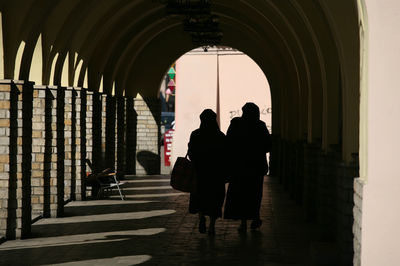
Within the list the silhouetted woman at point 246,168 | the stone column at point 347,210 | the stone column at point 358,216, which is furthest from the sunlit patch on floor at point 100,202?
the stone column at point 358,216

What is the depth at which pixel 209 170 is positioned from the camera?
11.7 m

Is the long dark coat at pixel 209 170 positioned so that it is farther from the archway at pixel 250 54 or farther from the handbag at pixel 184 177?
the archway at pixel 250 54

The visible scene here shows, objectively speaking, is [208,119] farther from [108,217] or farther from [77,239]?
[108,217]

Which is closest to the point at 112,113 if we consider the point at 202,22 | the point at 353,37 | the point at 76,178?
the point at 202,22

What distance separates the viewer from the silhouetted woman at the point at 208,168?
459 inches

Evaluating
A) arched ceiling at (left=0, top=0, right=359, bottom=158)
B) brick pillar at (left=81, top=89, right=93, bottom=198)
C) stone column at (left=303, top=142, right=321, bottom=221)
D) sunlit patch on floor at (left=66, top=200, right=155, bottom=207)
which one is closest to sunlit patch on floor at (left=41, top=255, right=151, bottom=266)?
arched ceiling at (left=0, top=0, right=359, bottom=158)

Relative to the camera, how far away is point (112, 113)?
21.2 metres

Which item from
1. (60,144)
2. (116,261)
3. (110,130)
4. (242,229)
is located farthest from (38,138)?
(110,130)

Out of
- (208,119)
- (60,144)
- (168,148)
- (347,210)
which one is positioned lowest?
(347,210)

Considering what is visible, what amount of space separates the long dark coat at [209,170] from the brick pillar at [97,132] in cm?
594

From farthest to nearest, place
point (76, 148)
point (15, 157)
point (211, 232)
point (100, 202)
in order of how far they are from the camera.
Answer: point (100, 202) → point (76, 148) → point (211, 232) → point (15, 157)

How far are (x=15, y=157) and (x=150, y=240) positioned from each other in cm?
200

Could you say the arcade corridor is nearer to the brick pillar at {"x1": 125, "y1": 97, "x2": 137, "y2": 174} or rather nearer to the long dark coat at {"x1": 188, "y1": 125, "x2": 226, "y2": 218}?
the long dark coat at {"x1": 188, "y1": 125, "x2": 226, "y2": 218}

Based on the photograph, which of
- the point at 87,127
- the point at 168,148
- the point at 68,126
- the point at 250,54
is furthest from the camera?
the point at 168,148
